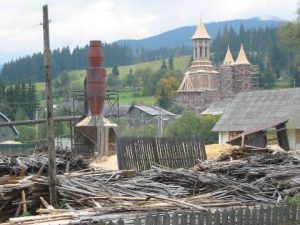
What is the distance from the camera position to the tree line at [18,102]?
8450 centimetres

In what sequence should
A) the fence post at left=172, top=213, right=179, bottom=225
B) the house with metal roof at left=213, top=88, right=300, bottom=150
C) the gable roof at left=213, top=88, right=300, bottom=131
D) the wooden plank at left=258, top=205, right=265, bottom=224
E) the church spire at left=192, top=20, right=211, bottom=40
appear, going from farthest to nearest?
1. the church spire at left=192, top=20, right=211, bottom=40
2. the gable roof at left=213, top=88, right=300, bottom=131
3. the house with metal roof at left=213, top=88, right=300, bottom=150
4. the wooden plank at left=258, top=205, right=265, bottom=224
5. the fence post at left=172, top=213, right=179, bottom=225

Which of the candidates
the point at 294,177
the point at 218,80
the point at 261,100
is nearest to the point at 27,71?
the point at 218,80

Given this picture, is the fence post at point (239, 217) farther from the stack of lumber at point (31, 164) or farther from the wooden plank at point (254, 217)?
the stack of lumber at point (31, 164)

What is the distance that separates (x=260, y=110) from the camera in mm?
46250

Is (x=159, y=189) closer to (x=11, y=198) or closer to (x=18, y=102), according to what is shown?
(x=11, y=198)

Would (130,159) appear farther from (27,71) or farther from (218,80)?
(27,71)

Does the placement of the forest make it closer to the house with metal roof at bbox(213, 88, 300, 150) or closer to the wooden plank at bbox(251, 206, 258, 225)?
the house with metal roof at bbox(213, 88, 300, 150)

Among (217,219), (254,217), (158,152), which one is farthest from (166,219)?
(158,152)

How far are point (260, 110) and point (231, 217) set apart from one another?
35072 millimetres

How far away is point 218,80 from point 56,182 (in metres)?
110

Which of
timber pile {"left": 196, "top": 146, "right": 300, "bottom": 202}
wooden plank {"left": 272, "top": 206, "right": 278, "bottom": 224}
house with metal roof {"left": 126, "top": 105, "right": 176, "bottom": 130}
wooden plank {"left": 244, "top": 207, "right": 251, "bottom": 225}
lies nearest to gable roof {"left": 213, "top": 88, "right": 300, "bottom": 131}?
timber pile {"left": 196, "top": 146, "right": 300, "bottom": 202}

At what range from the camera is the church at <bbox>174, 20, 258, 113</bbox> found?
11888 centimetres

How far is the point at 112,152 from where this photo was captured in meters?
40.5

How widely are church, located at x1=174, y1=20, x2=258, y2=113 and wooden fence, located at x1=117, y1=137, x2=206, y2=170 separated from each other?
92668mm
